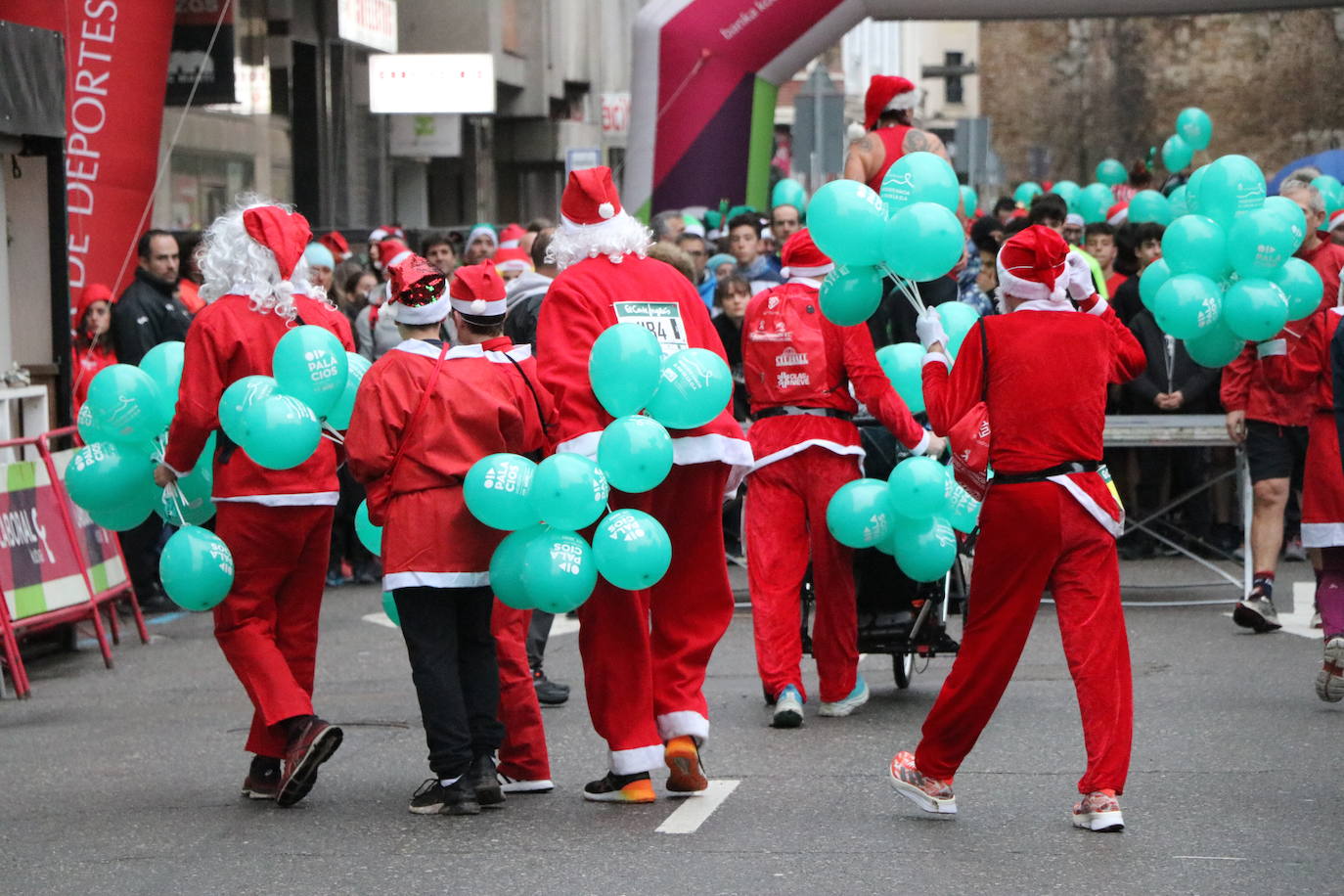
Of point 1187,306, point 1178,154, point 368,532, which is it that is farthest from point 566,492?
point 1178,154

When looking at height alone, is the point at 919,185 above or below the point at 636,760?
above

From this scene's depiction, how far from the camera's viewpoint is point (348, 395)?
7527 mm

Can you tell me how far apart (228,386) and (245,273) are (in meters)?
0.40

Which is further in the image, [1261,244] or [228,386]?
[1261,244]

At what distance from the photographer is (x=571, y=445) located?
6.98 m

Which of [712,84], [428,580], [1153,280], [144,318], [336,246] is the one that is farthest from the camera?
[712,84]

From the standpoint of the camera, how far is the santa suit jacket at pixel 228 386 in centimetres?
730

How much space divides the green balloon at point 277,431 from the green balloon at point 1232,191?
420 centimetres

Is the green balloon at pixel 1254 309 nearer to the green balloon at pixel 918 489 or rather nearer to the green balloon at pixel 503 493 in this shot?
the green balloon at pixel 918 489

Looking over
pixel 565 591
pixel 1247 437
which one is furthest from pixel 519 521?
pixel 1247 437

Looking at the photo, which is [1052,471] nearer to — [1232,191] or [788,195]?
[1232,191]

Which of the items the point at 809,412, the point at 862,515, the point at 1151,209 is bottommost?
the point at 862,515

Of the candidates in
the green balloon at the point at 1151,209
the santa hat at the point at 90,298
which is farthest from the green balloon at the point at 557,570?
the green balloon at the point at 1151,209

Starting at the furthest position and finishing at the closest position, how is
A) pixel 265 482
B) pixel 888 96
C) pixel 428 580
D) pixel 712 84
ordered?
pixel 712 84 < pixel 888 96 < pixel 265 482 < pixel 428 580
